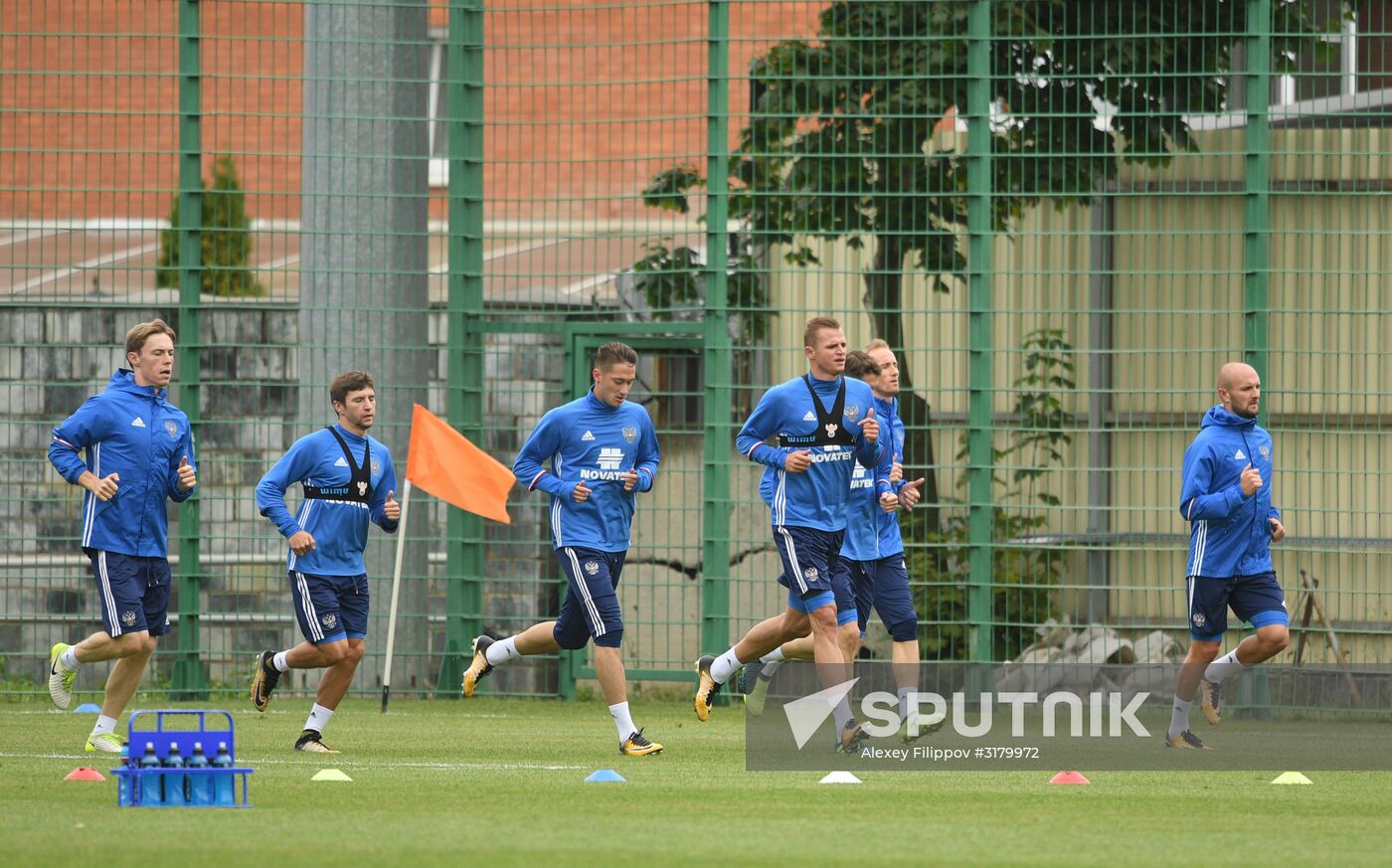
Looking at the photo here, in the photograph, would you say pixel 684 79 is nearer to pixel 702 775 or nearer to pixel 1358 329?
pixel 1358 329

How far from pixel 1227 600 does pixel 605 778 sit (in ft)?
13.4

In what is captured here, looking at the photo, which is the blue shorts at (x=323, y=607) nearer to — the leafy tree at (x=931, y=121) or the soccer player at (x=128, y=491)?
the soccer player at (x=128, y=491)

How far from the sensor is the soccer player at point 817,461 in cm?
1049

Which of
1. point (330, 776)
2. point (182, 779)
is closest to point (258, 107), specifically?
point (330, 776)

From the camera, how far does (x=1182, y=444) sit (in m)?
14.1

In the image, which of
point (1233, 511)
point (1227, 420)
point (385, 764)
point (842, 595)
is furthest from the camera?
point (1227, 420)

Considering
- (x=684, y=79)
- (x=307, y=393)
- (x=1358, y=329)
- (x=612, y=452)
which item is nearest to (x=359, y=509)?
(x=612, y=452)

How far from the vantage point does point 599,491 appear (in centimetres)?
1062

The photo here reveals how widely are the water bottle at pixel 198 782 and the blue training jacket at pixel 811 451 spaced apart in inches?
146

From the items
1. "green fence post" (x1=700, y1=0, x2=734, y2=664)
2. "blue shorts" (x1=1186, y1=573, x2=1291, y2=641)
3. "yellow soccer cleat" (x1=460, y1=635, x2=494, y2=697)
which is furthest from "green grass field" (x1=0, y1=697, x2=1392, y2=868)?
"green fence post" (x1=700, y1=0, x2=734, y2=664)

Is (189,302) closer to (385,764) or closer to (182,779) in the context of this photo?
(385,764)

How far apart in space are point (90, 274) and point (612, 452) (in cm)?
670

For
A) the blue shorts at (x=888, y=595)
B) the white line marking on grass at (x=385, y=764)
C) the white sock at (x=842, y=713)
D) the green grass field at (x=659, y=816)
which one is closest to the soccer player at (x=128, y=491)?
the white line marking on grass at (x=385, y=764)

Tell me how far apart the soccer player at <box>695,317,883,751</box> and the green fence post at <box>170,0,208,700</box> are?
5.64 metres
